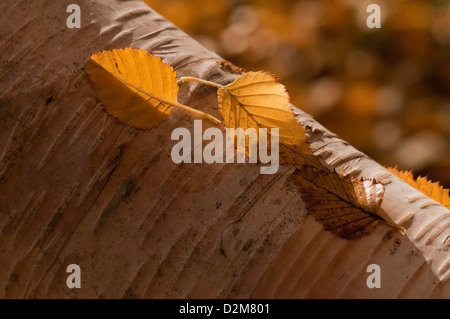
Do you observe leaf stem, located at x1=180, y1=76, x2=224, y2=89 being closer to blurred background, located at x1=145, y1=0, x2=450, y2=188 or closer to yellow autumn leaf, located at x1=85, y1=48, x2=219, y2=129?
yellow autumn leaf, located at x1=85, y1=48, x2=219, y2=129

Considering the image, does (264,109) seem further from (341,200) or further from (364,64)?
(364,64)

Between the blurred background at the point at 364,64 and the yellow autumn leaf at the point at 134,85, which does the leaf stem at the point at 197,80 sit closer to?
the yellow autumn leaf at the point at 134,85

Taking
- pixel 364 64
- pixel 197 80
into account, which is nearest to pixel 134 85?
pixel 197 80

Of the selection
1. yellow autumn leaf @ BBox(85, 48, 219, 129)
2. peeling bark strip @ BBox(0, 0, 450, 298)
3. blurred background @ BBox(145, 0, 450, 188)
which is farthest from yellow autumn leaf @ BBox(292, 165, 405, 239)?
blurred background @ BBox(145, 0, 450, 188)

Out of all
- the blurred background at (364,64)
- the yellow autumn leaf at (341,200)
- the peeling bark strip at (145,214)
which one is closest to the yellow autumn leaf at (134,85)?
the peeling bark strip at (145,214)

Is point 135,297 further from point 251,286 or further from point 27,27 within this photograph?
point 27,27
